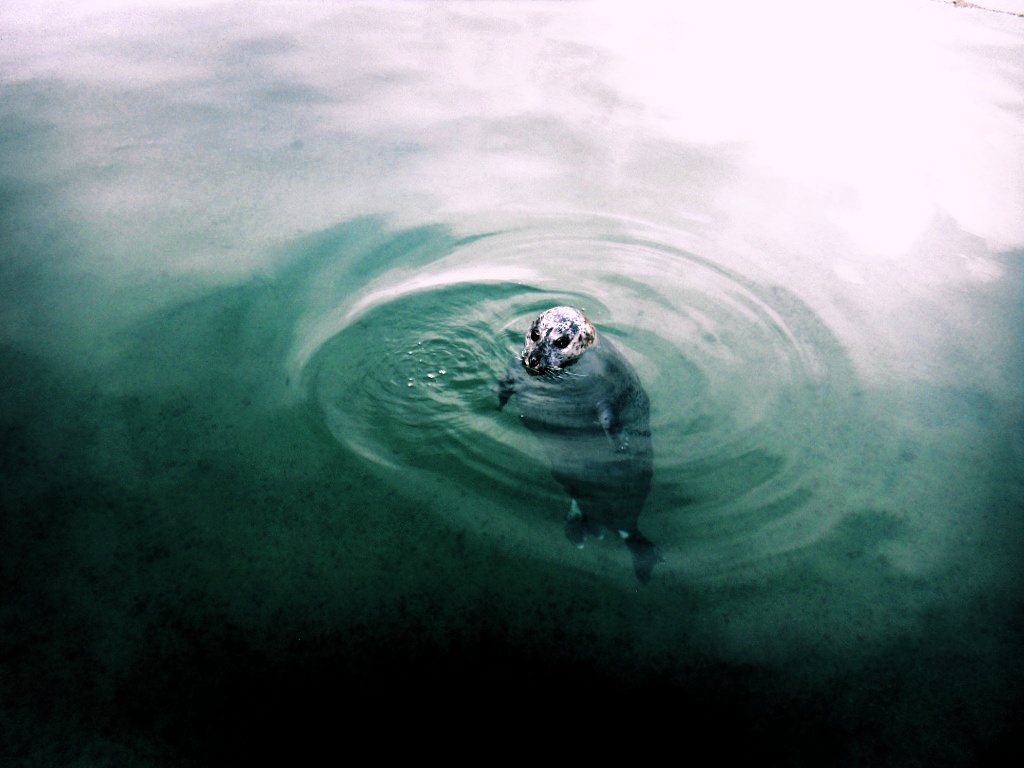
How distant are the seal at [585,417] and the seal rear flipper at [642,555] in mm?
26

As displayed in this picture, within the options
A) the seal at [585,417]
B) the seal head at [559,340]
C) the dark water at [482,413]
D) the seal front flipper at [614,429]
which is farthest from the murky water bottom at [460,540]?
the seal head at [559,340]

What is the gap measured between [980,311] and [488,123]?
553cm

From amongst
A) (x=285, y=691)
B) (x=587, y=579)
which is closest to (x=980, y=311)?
(x=587, y=579)

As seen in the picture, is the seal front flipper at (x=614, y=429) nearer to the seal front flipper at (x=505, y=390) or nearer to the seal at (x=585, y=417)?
the seal at (x=585, y=417)

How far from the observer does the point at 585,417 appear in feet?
15.4

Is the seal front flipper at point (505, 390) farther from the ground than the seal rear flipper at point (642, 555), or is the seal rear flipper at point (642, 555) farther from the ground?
the seal front flipper at point (505, 390)

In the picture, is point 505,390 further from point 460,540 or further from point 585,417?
point 460,540

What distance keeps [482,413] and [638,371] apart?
1.31 meters

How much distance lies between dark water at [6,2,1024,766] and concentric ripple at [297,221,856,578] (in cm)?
3

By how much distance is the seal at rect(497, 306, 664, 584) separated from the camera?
4.20 m

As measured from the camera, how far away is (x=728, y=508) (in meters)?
4.27

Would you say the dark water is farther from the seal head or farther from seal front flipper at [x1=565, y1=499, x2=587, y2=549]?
the seal head

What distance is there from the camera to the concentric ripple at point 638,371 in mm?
4250

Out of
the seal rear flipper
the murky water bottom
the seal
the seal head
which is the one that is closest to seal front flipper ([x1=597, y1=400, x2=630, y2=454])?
the seal
